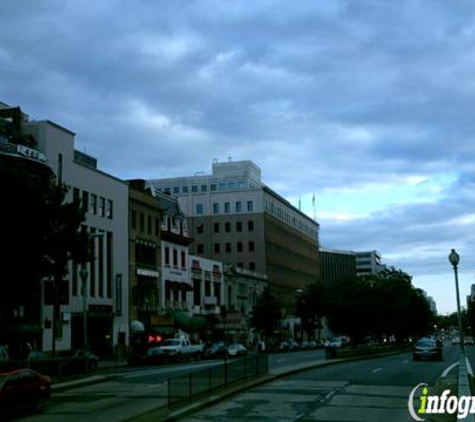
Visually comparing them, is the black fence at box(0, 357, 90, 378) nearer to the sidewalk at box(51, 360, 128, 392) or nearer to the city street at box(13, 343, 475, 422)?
the sidewalk at box(51, 360, 128, 392)

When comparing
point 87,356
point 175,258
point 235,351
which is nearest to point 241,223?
point 175,258

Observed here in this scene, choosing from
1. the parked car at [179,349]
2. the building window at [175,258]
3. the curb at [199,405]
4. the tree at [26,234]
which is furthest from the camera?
the building window at [175,258]

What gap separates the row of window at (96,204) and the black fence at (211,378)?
29.9 m

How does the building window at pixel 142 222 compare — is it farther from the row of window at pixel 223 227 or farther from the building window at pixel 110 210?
the row of window at pixel 223 227

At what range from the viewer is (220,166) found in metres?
135

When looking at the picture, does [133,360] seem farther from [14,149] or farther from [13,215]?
[13,215]

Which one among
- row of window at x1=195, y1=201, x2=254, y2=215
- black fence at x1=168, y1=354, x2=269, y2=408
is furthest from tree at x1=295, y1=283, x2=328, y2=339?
black fence at x1=168, y1=354, x2=269, y2=408

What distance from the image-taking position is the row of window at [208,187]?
126575mm

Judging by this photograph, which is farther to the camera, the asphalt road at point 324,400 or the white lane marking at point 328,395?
the white lane marking at point 328,395

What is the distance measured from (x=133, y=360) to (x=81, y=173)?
15.3 metres

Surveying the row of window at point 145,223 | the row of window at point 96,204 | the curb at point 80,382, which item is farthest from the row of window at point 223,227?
the curb at point 80,382

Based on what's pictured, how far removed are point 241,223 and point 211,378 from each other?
95.3 metres

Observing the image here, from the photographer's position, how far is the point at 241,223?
11888 cm

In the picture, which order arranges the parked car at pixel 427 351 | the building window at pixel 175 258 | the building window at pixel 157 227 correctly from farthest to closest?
the building window at pixel 175 258, the building window at pixel 157 227, the parked car at pixel 427 351
